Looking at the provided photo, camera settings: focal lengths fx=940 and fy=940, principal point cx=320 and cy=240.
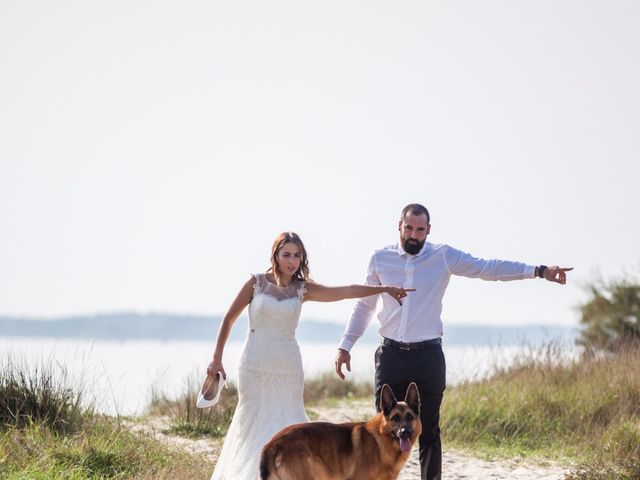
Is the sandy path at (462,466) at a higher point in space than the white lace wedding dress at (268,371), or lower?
lower

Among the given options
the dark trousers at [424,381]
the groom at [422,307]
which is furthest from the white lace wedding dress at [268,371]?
the dark trousers at [424,381]

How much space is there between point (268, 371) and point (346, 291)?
3.53 feet

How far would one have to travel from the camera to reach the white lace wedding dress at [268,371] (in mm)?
8391

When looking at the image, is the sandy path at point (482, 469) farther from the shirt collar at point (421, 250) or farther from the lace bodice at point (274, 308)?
the shirt collar at point (421, 250)

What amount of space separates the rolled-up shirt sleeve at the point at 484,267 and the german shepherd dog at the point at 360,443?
1500 mm

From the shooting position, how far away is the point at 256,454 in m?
8.31

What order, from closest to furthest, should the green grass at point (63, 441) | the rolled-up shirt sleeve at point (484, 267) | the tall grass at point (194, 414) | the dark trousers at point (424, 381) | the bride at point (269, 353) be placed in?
the dark trousers at point (424, 381) < the rolled-up shirt sleeve at point (484, 267) < the bride at point (269, 353) < the green grass at point (63, 441) < the tall grass at point (194, 414)

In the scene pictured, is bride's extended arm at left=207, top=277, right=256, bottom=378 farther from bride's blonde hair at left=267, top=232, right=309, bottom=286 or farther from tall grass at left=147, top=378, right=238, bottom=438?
tall grass at left=147, top=378, right=238, bottom=438

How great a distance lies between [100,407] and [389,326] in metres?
4.73

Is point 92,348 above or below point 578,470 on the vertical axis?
above

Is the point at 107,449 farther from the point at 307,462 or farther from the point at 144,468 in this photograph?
the point at 307,462

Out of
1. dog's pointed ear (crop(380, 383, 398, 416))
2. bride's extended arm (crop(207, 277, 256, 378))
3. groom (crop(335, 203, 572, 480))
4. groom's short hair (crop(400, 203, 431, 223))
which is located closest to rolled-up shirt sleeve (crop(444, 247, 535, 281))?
groom (crop(335, 203, 572, 480))

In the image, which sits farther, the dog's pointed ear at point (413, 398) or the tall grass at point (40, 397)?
the tall grass at point (40, 397)

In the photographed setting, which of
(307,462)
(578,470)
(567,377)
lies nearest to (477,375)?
(567,377)
